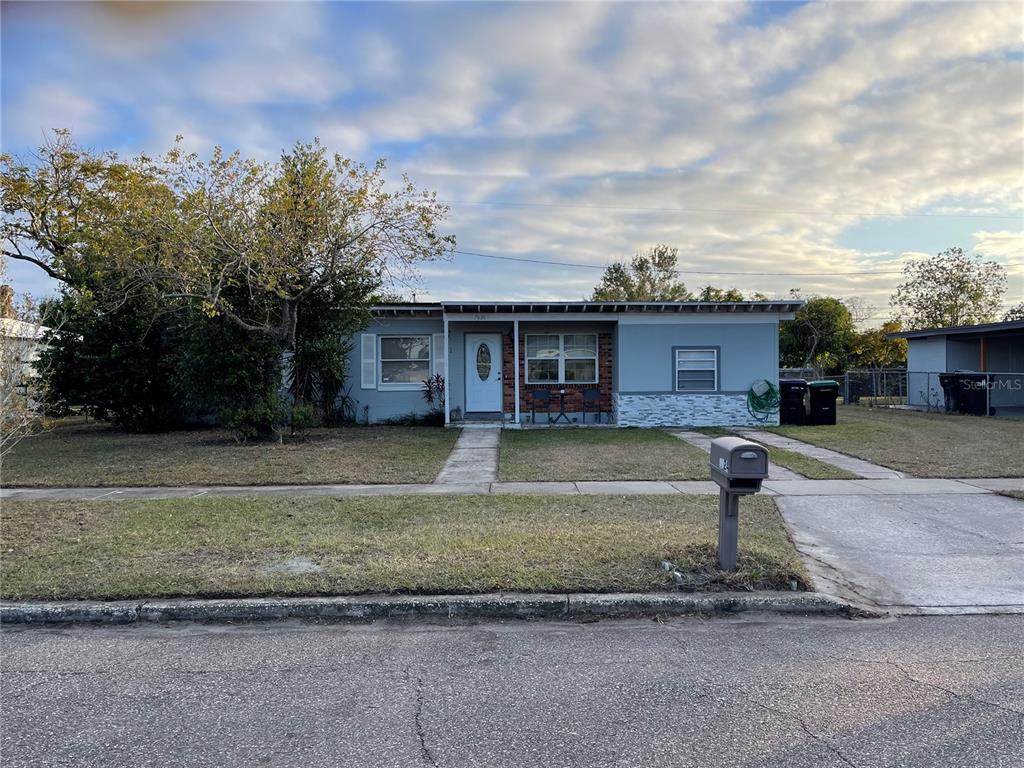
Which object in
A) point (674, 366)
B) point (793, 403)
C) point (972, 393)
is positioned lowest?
point (793, 403)

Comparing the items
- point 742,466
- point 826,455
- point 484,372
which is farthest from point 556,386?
point 742,466

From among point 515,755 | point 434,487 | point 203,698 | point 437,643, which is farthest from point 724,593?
point 434,487

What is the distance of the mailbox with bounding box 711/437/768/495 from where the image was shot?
5.11m

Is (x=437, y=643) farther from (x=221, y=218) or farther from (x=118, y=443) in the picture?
(x=118, y=443)

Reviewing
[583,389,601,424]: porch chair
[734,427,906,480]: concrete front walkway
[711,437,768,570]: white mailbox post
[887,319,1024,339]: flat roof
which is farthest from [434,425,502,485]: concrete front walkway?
[887,319,1024,339]: flat roof

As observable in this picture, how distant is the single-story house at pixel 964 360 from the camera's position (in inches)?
895

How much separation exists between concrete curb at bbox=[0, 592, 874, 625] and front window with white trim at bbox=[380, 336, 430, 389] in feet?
43.3

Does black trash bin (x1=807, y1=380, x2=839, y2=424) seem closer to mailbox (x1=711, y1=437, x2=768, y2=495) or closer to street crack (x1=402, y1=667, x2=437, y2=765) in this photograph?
mailbox (x1=711, y1=437, x2=768, y2=495)

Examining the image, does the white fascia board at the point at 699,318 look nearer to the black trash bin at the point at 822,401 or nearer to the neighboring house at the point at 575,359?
the neighboring house at the point at 575,359

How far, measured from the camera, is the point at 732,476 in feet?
16.8

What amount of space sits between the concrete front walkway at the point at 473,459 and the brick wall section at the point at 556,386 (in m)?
2.01

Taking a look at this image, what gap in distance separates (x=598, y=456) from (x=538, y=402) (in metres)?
6.64

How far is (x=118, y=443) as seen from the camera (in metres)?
14.1

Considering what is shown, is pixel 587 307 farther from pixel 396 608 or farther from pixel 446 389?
pixel 396 608
